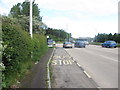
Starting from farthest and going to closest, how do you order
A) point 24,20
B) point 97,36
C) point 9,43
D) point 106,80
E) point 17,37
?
point 97,36 < point 24,20 < point 106,80 < point 17,37 < point 9,43

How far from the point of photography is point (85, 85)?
6.45m

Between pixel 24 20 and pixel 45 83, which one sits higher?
pixel 24 20

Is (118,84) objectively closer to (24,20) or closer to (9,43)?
(9,43)

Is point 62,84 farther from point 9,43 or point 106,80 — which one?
point 9,43

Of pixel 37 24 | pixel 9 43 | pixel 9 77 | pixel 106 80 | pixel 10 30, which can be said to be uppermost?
pixel 37 24

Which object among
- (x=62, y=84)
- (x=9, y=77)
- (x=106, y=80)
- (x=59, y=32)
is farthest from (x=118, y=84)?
(x=59, y=32)

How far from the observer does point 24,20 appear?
2730cm

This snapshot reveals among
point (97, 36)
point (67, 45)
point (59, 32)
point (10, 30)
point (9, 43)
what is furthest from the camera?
point (59, 32)

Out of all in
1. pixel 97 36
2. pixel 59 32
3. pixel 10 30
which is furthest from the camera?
pixel 59 32

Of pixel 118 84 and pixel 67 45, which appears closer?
pixel 118 84

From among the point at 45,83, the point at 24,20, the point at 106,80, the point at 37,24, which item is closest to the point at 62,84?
the point at 45,83

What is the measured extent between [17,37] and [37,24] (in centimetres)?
2373

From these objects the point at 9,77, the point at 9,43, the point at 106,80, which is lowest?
the point at 106,80

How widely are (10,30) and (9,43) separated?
60 cm
